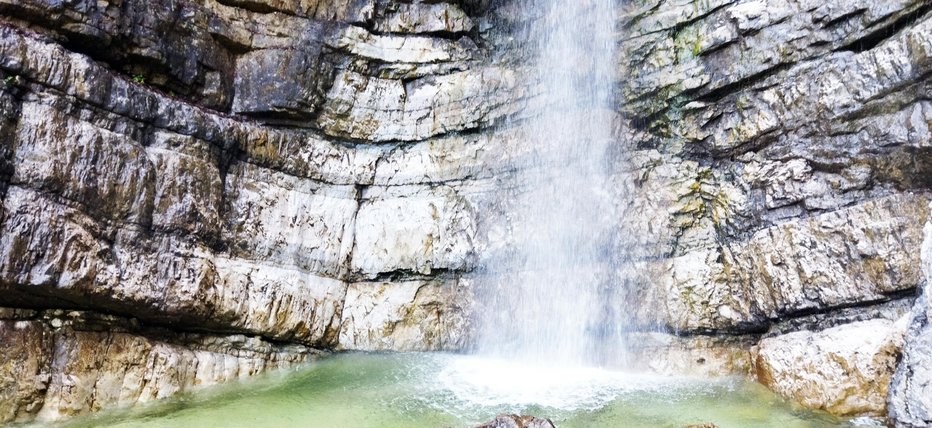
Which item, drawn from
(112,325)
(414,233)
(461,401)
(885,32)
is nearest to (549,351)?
(461,401)

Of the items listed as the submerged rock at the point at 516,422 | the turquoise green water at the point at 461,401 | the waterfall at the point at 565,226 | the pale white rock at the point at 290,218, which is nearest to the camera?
the submerged rock at the point at 516,422

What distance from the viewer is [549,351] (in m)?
11.4

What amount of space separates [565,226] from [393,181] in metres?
3.97

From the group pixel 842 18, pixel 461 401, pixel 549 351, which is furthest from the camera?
pixel 549 351

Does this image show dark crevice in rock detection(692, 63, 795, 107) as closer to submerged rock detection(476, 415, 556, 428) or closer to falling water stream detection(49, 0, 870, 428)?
falling water stream detection(49, 0, 870, 428)

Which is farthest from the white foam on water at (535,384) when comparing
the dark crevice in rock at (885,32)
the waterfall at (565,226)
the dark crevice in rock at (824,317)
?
the dark crevice in rock at (885,32)

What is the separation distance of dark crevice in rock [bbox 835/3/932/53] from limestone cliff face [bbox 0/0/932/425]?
4cm

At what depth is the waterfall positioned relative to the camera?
1141cm

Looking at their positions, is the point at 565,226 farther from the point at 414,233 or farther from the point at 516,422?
the point at 516,422

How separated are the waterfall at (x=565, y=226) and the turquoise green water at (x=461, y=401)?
1.10 m

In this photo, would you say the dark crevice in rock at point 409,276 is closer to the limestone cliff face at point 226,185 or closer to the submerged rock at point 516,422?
the limestone cliff face at point 226,185

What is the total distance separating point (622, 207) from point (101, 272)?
30.4ft

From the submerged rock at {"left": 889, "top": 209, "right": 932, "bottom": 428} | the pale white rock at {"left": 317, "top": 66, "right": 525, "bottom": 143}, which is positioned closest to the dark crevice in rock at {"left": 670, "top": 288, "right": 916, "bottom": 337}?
the submerged rock at {"left": 889, "top": 209, "right": 932, "bottom": 428}

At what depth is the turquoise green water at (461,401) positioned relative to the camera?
767 cm
